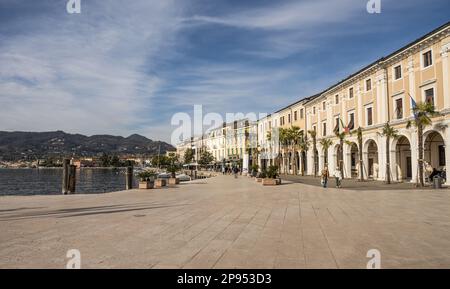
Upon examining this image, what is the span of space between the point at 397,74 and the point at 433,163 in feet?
29.9

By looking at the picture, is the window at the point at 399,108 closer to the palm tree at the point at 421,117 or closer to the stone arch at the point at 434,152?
the stone arch at the point at 434,152

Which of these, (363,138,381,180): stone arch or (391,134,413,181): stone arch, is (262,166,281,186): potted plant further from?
(363,138,381,180): stone arch

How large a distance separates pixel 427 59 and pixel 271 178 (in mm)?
16616

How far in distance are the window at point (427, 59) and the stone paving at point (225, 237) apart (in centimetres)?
1960

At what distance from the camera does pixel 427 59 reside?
28922 mm

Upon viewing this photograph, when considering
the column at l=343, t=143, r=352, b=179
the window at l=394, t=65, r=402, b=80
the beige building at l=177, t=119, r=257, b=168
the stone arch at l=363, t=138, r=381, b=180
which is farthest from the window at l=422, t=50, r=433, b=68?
the beige building at l=177, t=119, r=257, b=168

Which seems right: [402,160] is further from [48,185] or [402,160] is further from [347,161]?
[48,185]

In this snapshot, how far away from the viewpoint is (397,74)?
3334 centimetres

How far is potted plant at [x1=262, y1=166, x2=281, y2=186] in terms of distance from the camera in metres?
30.3

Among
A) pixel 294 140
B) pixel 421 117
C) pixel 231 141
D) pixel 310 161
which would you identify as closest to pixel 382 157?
pixel 421 117

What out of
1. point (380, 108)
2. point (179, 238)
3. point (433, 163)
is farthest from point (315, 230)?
point (380, 108)

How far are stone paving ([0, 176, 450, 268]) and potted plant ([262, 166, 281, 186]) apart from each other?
16.6 metres

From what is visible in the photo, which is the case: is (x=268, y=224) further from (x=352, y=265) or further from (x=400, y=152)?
(x=400, y=152)

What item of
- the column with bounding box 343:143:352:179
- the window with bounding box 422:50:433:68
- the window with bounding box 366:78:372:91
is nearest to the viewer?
the window with bounding box 422:50:433:68
